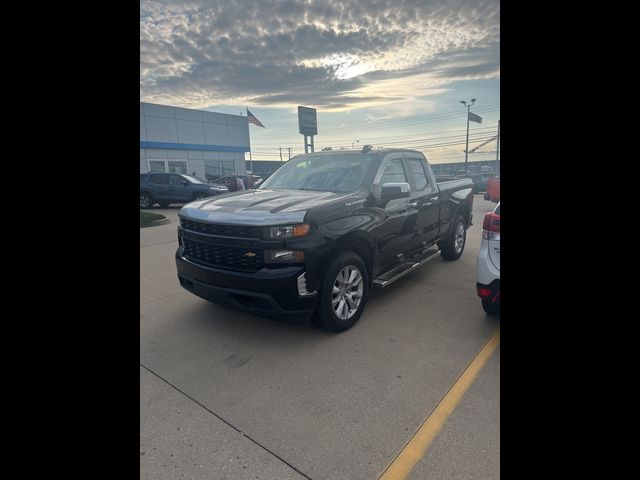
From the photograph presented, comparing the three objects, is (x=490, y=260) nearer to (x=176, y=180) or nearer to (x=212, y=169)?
(x=176, y=180)

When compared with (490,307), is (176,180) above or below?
above

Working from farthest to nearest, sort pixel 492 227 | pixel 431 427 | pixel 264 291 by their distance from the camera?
pixel 492 227 → pixel 264 291 → pixel 431 427

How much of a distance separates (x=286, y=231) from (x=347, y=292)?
980 millimetres

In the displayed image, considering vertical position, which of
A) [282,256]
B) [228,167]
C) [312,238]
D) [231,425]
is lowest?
[231,425]

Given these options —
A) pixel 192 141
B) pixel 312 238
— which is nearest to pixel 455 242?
pixel 312 238

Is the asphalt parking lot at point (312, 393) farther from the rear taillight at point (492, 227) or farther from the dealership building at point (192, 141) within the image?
the dealership building at point (192, 141)

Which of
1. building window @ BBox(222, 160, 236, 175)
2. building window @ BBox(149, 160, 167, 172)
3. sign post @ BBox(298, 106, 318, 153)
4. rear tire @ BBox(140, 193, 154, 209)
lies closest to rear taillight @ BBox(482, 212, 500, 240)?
rear tire @ BBox(140, 193, 154, 209)

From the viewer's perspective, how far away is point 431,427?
238 cm

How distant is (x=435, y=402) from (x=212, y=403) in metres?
1.60

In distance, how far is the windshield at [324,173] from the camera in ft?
14.3

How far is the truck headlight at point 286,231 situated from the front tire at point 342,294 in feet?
1.55

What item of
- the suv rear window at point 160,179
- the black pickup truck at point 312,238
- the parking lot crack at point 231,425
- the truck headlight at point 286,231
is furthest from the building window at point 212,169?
the parking lot crack at point 231,425
